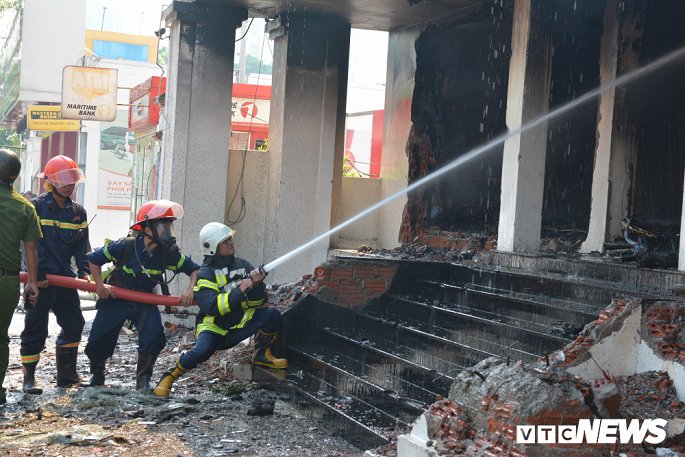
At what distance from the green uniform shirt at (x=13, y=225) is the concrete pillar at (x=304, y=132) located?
20.4 feet

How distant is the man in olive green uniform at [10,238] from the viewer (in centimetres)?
741

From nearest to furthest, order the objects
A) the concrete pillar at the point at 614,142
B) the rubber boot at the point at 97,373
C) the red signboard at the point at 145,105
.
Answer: the rubber boot at the point at 97,373 → the concrete pillar at the point at 614,142 → the red signboard at the point at 145,105

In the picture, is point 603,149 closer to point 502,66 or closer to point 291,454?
point 502,66

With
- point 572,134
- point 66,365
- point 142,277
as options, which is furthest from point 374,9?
point 66,365

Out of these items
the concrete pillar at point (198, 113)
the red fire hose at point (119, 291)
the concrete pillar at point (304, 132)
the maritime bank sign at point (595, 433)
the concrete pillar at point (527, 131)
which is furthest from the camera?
the concrete pillar at point (304, 132)

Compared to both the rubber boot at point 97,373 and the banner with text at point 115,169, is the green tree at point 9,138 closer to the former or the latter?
the banner with text at point 115,169

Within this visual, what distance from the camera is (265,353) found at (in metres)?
8.63

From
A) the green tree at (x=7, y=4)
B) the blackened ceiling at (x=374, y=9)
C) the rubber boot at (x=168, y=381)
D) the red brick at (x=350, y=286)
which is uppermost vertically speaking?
the green tree at (x=7, y=4)

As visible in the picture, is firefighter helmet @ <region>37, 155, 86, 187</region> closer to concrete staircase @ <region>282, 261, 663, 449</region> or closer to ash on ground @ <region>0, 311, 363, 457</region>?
ash on ground @ <region>0, 311, 363, 457</region>

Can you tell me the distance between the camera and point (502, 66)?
511 inches

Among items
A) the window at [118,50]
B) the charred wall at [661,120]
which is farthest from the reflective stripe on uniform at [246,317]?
the window at [118,50]

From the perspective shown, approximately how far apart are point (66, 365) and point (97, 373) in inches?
13.1

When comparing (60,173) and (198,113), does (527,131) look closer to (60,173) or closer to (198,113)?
(60,173)

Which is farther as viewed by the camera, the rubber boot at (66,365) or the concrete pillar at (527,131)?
the concrete pillar at (527,131)
